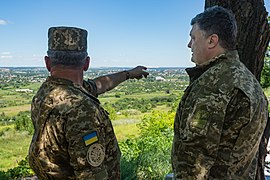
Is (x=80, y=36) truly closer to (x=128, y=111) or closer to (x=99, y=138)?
(x=99, y=138)

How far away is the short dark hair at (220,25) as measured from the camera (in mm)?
1383

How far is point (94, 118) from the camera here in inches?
60.4

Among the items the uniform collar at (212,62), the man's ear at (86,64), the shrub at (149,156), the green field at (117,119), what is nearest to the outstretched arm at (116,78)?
the man's ear at (86,64)

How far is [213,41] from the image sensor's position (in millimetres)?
1404

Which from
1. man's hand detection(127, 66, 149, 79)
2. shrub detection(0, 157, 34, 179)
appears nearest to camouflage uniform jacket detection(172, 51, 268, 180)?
man's hand detection(127, 66, 149, 79)

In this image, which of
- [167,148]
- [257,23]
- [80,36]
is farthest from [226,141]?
[167,148]

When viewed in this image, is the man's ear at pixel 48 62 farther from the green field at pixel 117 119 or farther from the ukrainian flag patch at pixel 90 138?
the green field at pixel 117 119

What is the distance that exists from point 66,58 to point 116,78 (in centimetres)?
85

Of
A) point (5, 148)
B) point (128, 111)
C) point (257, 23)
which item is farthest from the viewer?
point (128, 111)

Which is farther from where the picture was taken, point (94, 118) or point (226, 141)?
point (94, 118)

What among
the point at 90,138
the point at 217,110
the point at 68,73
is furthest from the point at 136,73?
the point at 217,110

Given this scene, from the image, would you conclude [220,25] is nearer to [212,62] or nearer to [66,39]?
[212,62]

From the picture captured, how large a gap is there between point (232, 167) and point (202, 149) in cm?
20

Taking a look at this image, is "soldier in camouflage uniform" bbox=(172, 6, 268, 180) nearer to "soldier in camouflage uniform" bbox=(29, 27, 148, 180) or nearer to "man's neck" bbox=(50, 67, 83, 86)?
"soldier in camouflage uniform" bbox=(29, 27, 148, 180)
